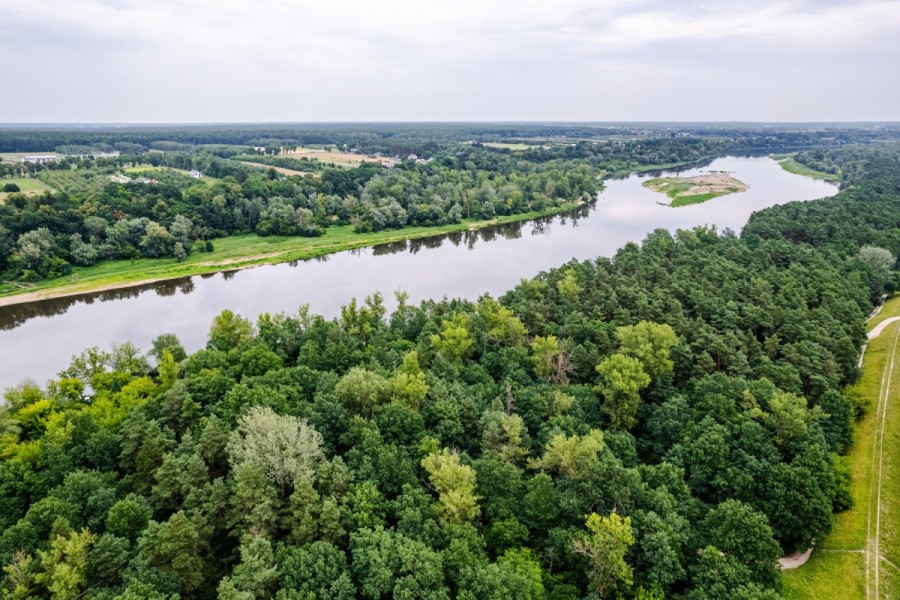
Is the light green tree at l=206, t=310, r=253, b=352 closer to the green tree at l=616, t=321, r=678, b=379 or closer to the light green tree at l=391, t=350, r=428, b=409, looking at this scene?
the light green tree at l=391, t=350, r=428, b=409

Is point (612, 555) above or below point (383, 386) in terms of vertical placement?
below

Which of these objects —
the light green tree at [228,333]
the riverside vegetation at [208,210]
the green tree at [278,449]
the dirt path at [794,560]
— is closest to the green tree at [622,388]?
the dirt path at [794,560]

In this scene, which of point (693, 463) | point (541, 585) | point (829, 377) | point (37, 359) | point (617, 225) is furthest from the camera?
point (617, 225)

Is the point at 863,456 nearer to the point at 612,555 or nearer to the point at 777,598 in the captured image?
the point at 777,598

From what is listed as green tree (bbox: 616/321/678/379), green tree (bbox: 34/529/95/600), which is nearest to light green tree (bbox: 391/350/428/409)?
green tree (bbox: 616/321/678/379)

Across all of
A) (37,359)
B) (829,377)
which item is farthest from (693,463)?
(37,359)

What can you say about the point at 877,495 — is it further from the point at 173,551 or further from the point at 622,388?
the point at 173,551

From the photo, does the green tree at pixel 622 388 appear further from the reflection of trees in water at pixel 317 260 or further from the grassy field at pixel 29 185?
the grassy field at pixel 29 185

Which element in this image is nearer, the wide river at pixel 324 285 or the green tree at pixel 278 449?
the green tree at pixel 278 449
